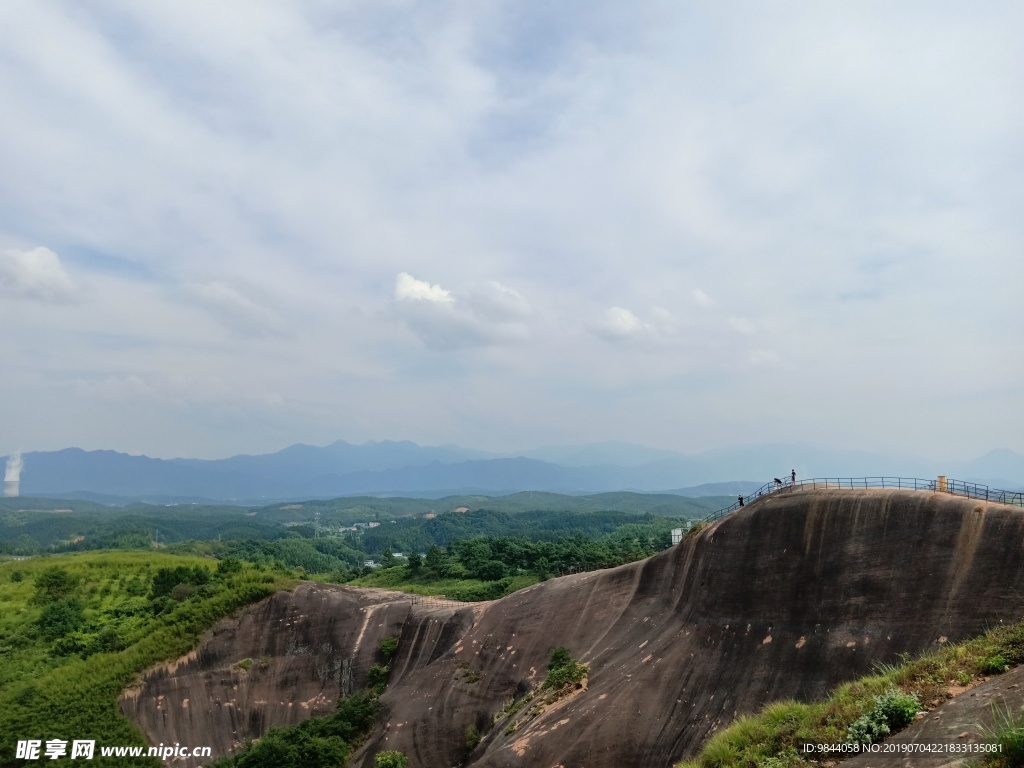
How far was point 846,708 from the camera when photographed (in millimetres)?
12375

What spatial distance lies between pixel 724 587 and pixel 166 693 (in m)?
32.2

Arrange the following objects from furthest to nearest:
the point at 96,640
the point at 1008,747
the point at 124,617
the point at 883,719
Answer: the point at 124,617 → the point at 96,640 → the point at 883,719 → the point at 1008,747

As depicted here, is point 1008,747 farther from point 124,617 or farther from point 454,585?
point 454,585

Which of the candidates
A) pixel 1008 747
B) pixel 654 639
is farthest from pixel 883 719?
pixel 654 639

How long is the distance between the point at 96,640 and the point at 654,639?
3481 centimetres

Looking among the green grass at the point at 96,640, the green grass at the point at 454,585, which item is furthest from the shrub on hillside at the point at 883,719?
the green grass at the point at 454,585

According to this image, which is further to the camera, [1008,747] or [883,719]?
[883,719]

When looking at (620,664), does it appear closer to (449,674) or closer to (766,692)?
(766,692)

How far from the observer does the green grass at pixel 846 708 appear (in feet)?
39.2

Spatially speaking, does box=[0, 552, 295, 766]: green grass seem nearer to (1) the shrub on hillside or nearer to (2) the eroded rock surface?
(2) the eroded rock surface

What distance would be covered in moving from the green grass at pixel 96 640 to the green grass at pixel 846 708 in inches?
1279

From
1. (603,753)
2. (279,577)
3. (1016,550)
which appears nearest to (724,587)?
(603,753)

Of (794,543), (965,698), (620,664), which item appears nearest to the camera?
(965,698)

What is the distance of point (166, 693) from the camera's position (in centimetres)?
3603
